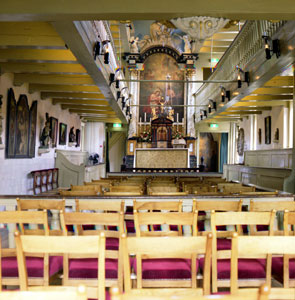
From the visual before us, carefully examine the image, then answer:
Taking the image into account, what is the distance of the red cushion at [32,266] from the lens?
8.46 feet

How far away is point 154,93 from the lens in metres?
Answer: 25.2

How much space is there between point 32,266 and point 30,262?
79 millimetres

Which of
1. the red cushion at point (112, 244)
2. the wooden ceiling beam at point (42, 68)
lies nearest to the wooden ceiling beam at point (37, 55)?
the wooden ceiling beam at point (42, 68)

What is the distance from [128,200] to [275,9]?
323 cm

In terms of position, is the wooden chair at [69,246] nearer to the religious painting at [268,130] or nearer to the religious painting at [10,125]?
the religious painting at [10,125]

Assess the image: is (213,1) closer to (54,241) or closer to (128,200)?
(128,200)

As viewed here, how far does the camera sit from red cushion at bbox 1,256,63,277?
258 cm

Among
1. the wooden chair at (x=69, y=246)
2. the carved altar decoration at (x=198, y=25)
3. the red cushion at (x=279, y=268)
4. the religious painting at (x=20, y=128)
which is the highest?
the carved altar decoration at (x=198, y=25)

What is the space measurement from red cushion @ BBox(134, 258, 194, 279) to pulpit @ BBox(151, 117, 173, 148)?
19.8 metres

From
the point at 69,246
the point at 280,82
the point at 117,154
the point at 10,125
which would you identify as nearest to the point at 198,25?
the point at 280,82

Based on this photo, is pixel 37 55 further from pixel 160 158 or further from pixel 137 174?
pixel 160 158

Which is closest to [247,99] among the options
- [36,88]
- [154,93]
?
[36,88]

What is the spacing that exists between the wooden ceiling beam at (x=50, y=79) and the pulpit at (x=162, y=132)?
1349 cm

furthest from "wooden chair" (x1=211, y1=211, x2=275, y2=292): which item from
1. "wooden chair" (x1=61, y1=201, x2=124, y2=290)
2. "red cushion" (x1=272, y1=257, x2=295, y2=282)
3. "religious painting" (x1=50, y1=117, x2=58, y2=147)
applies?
"religious painting" (x1=50, y1=117, x2=58, y2=147)
